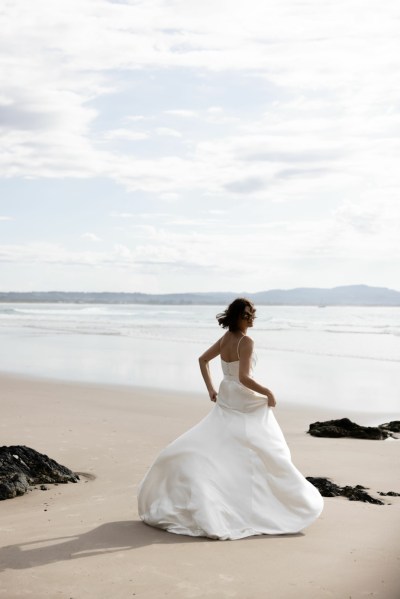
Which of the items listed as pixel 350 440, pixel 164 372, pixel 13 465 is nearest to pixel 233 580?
pixel 13 465

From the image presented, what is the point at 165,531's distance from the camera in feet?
18.0

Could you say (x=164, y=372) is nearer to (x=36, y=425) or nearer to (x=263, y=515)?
(x=36, y=425)

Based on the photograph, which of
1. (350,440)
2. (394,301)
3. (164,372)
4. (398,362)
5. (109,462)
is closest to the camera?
(109,462)

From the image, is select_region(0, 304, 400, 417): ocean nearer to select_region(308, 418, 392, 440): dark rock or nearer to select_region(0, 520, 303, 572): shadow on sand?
select_region(308, 418, 392, 440): dark rock

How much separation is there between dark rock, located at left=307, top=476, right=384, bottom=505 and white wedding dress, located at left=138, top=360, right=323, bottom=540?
1.26 meters

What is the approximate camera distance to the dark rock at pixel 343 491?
269 inches

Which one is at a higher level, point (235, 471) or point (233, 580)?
point (235, 471)

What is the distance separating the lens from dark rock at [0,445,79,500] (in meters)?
6.79

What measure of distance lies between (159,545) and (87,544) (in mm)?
517

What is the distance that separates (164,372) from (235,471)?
41.5 feet

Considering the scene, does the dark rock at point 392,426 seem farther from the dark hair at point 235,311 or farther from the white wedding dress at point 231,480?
the dark hair at point 235,311

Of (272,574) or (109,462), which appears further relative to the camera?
(109,462)

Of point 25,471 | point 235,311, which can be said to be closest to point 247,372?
point 235,311

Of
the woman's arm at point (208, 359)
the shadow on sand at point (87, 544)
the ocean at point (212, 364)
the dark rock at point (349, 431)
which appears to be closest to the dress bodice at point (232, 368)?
the woman's arm at point (208, 359)
